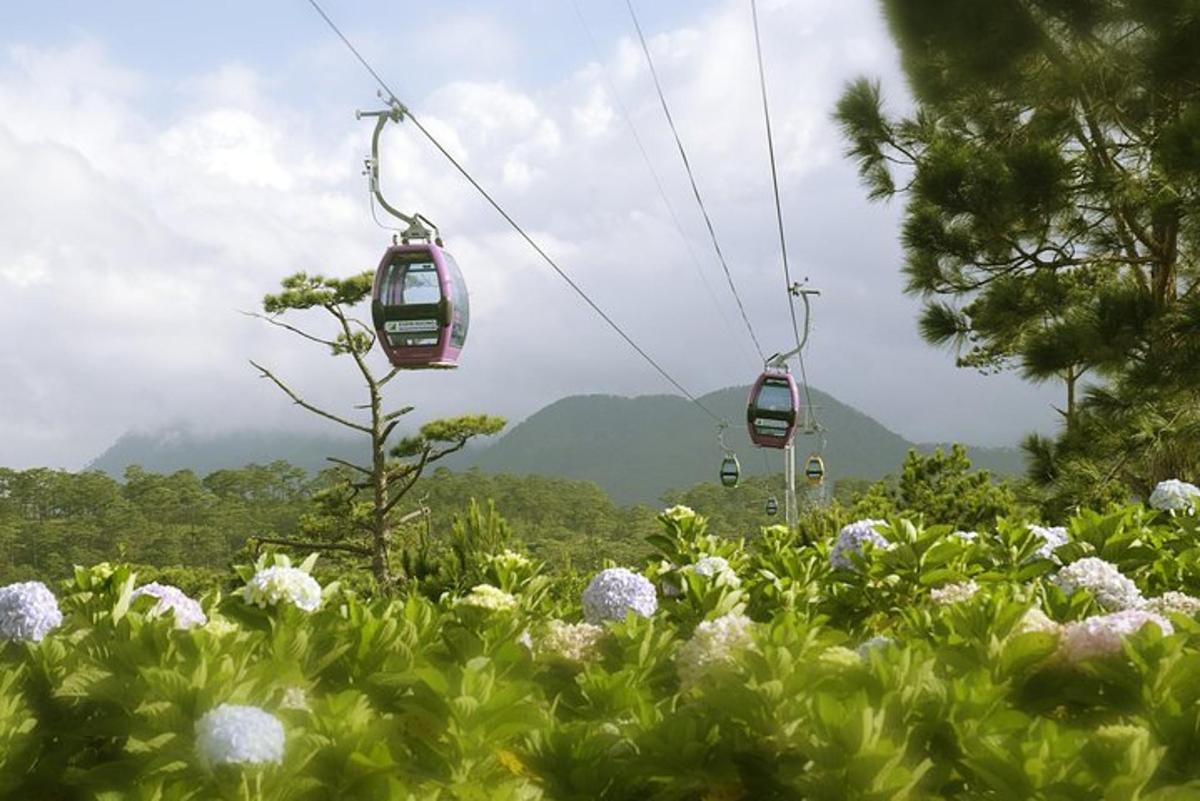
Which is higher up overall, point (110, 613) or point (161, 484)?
point (110, 613)

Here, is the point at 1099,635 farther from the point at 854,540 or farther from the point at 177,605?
the point at 177,605

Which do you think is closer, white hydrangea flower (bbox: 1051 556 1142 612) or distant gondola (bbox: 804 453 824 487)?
white hydrangea flower (bbox: 1051 556 1142 612)

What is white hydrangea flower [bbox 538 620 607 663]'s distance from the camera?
254 cm

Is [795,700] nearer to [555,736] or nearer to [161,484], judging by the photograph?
[555,736]

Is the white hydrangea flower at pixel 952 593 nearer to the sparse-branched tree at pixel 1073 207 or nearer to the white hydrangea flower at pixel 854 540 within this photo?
the white hydrangea flower at pixel 854 540

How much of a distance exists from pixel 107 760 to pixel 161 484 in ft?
211

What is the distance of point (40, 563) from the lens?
60312mm

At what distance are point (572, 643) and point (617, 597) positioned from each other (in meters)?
0.81

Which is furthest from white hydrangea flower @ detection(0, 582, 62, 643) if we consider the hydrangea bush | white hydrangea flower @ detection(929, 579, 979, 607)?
white hydrangea flower @ detection(929, 579, 979, 607)

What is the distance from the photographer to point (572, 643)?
8.52ft

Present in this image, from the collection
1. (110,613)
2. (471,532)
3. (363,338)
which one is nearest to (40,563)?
(363,338)

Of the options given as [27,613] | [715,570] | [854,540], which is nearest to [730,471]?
[854,540]

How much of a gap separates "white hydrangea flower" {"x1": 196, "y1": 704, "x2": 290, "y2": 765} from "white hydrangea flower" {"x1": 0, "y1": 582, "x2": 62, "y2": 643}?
1.23m

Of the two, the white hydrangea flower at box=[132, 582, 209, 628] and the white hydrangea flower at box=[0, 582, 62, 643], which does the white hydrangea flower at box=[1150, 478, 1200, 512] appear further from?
the white hydrangea flower at box=[0, 582, 62, 643]
